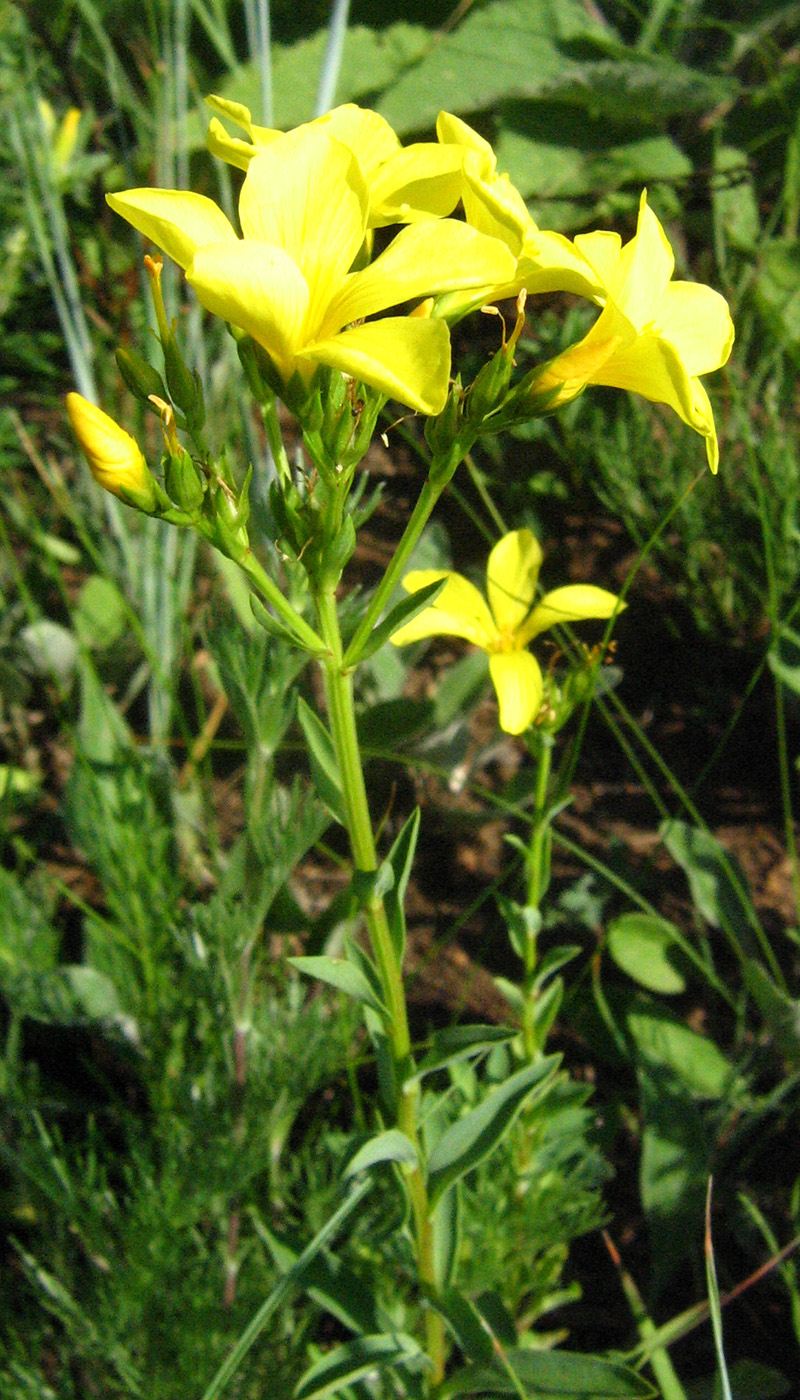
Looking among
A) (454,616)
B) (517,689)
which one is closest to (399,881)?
(517,689)

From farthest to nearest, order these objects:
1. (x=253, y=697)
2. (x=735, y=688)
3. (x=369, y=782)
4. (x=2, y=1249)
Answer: (x=735, y=688) → (x=369, y=782) → (x=2, y=1249) → (x=253, y=697)

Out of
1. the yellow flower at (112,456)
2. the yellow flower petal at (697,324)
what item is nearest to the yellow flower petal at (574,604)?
the yellow flower petal at (697,324)

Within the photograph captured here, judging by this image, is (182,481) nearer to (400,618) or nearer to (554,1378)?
(400,618)

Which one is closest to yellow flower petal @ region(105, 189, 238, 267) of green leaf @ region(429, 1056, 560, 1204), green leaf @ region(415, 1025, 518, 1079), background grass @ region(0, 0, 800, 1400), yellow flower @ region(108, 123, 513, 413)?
yellow flower @ region(108, 123, 513, 413)

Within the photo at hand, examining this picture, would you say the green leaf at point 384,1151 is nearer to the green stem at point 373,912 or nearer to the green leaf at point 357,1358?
the green stem at point 373,912

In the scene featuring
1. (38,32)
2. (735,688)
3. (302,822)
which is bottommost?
(735,688)

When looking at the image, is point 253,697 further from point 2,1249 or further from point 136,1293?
point 2,1249

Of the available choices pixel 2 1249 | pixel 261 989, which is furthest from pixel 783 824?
pixel 2 1249

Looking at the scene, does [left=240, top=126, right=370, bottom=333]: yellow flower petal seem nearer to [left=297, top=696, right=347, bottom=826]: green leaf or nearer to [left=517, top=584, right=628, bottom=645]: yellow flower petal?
[left=297, top=696, right=347, bottom=826]: green leaf
